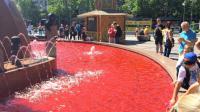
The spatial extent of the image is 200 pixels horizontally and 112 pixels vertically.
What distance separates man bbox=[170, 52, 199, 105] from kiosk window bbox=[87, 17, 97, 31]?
22.2m

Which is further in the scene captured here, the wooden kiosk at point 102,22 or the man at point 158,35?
the wooden kiosk at point 102,22

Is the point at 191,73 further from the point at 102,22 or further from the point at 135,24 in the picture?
the point at 135,24

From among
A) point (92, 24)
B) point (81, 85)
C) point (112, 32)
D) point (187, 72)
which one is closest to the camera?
point (187, 72)

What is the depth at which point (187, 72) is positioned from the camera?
5.57 m

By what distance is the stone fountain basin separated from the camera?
8.91 meters

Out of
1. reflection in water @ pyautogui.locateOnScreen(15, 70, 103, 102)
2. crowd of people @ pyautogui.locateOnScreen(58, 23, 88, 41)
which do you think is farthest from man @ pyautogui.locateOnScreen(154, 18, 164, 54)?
crowd of people @ pyautogui.locateOnScreen(58, 23, 88, 41)

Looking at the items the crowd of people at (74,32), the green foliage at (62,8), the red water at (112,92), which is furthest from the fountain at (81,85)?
the green foliage at (62,8)

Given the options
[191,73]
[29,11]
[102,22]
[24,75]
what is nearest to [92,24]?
[102,22]

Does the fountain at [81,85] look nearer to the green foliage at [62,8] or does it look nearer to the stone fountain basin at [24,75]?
the stone fountain basin at [24,75]

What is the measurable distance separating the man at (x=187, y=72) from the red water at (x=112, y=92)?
168 cm

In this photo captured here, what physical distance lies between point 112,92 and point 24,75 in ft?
8.05

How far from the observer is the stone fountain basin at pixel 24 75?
29.2 feet

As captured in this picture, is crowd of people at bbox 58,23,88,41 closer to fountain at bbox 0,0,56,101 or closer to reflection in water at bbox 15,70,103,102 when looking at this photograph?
fountain at bbox 0,0,56,101

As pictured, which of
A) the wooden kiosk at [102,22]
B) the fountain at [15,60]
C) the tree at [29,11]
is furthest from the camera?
the tree at [29,11]
